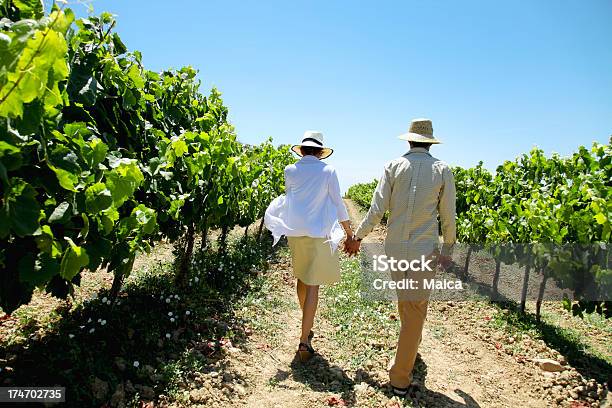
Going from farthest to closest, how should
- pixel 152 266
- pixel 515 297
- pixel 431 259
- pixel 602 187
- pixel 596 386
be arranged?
pixel 515 297, pixel 152 266, pixel 602 187, pixel 596 386, pixel 431 259

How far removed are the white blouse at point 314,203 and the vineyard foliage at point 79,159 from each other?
1.08 meters

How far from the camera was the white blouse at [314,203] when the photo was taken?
12.3ft

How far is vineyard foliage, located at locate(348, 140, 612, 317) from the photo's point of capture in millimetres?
4250

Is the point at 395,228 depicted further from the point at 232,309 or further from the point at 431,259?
the point at 232,309

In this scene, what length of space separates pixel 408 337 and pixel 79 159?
2.66 meters

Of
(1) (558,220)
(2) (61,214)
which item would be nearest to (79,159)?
(2) (61,214)

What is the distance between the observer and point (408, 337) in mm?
3223

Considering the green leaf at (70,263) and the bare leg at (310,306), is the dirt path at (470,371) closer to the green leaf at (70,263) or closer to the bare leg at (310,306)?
the bare leg at (310,306)

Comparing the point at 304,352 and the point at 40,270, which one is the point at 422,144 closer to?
the point at 304,352

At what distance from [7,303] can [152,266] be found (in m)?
4.36

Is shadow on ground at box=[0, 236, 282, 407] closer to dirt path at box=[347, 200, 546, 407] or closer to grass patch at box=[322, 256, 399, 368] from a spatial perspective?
grass patch at box=[322, 256, 399, 368]

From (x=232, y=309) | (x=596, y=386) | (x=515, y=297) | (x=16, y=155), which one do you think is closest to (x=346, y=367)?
(x=232, y=309)

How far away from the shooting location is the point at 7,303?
2.32 m

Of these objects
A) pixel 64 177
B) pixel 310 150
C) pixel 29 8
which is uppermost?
pixel 29 8
